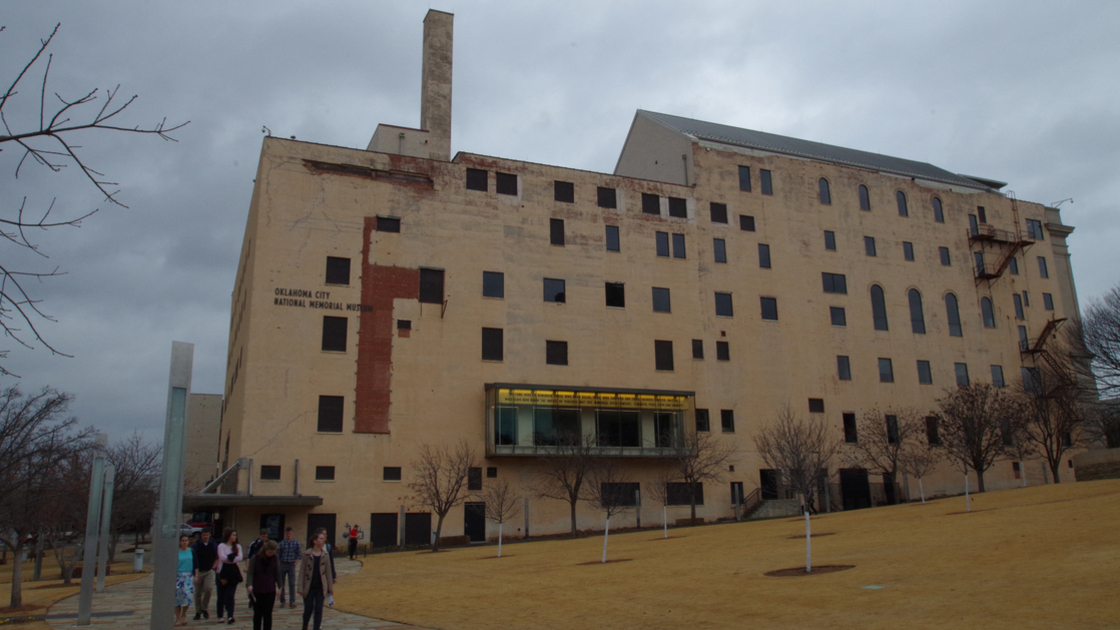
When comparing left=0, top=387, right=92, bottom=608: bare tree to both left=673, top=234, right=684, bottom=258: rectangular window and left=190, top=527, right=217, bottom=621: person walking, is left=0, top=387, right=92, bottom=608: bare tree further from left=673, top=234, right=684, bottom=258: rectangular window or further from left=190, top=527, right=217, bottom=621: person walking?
left=673, top=234, right=684, bottom=258: rectangular window

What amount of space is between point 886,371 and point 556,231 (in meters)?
25.2

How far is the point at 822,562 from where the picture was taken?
61.5 feet

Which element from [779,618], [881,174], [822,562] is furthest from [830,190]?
[779,618]

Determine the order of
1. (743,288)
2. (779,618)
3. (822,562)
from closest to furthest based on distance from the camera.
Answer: (779,618)
(822,562)
(743,288)

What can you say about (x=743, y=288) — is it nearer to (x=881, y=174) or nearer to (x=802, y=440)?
(x=802, y=440)

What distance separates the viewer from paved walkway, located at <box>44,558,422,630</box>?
49.5ft

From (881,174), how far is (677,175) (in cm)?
1636

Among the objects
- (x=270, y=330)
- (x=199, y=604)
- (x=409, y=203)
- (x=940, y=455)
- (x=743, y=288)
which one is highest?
(x=409, y=203)

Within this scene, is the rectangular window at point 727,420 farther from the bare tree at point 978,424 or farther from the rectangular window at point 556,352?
the bare tree at point 978,424

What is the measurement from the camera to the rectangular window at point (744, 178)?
56062mm

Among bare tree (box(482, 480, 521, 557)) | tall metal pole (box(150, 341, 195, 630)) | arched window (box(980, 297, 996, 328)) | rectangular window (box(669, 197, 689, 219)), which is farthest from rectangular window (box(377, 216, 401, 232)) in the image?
arched window (box(980, 297, 996, 328))

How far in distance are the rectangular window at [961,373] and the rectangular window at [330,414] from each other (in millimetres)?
42848

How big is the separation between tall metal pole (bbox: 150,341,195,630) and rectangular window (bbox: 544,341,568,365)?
36.5 m

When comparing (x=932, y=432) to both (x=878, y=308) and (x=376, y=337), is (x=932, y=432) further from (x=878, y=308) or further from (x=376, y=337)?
(x=376, y=337)
